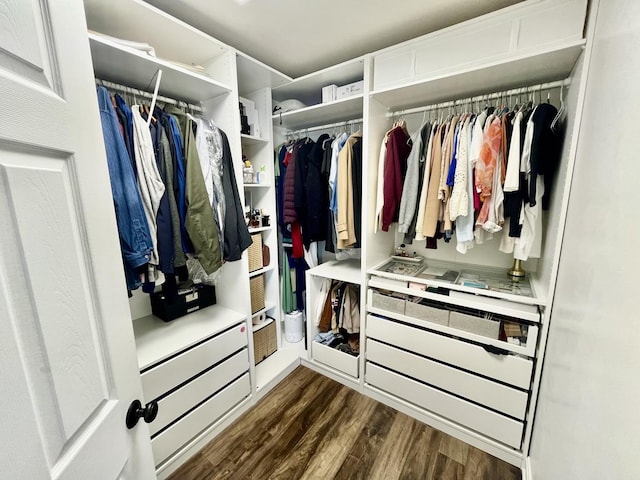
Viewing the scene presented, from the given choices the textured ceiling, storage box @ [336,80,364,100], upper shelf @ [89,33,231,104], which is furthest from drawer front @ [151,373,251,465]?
the textured ceiling

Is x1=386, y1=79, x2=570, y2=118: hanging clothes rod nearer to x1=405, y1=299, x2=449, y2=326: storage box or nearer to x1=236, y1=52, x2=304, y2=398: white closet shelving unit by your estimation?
x1=236, y1=52, x2=304, y2=398: white closet shelving unit

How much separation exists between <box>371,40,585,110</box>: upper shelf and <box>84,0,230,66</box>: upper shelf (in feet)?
3.31

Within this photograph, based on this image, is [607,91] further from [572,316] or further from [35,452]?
[35,452]

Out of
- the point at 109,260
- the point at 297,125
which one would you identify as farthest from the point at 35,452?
the point at 297,125

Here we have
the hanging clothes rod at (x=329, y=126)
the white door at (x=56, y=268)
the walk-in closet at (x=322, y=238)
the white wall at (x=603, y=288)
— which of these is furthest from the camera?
the hanging clothes rod at (x=329, y=126)

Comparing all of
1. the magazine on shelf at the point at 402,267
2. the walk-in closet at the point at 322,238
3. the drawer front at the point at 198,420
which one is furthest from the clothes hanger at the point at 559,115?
the drawer front at the point at 198,420

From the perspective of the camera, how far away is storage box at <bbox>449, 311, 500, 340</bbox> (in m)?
1.46

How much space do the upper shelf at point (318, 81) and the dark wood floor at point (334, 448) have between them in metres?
2.26

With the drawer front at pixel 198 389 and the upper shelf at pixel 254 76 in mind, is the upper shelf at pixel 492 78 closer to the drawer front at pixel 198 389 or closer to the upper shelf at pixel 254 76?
the upper shelf at pixel 254 76

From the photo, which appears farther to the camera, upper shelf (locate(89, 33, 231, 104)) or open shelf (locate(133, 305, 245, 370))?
open shelf (locate(133, 305, 245, 370))

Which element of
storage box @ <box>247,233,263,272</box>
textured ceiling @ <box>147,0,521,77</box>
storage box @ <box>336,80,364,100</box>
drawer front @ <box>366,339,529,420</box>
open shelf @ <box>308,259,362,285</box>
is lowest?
drawer front @ <box>366,339,529,420</box>

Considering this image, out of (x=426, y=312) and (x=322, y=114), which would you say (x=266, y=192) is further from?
(x=426, y=312)

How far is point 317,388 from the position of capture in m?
2.06

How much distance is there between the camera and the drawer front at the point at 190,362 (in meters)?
1.33
